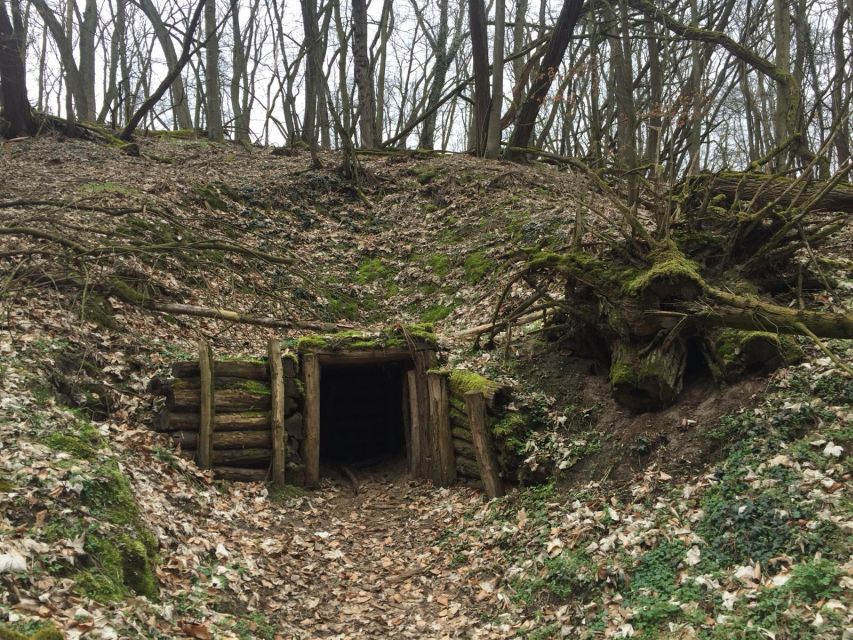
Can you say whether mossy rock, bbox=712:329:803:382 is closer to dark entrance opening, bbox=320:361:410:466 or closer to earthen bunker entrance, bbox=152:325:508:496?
earthen bunker entrance, bbox=152:325:508:496

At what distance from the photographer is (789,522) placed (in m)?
4.64

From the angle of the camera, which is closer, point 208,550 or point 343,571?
point 208,550

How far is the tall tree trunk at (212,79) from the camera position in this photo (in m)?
21.2

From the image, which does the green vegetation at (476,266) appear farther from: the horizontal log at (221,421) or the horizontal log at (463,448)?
the horizontal log at (221,421)

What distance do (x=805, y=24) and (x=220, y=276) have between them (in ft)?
57.9

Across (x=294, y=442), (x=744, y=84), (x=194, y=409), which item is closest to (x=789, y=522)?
(x=294, y=442)

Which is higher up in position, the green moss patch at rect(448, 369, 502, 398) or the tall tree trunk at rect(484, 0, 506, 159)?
the tall tree trunk at rect(484, 0, 506, 159)

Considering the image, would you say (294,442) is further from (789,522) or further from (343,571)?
(789,522)

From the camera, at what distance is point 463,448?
8242 millimetres

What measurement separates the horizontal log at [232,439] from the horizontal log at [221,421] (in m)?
0.06

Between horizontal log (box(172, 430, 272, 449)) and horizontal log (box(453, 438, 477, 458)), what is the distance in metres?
2.43

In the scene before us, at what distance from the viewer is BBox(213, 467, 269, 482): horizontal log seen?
763cm

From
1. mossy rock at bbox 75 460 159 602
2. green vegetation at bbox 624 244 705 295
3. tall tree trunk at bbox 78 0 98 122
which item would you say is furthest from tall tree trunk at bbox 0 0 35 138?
green vegetation at bbox 624 244 705 295

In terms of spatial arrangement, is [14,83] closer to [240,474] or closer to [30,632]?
[240,474]
